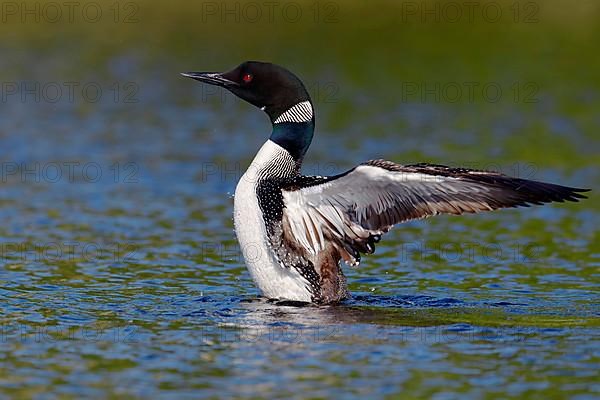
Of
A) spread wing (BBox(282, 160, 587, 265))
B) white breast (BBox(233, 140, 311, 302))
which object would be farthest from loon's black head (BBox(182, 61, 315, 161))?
spread wing (BBox(282, 160, 587, 265))

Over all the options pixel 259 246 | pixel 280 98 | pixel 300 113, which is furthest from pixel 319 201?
pixel 280 98

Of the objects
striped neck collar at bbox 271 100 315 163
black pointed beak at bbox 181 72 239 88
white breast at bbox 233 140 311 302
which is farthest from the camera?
black pointed beak at bbox 181 72 239 88

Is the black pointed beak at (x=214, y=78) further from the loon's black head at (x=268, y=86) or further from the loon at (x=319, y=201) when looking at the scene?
the loon at (x=319, y=201)

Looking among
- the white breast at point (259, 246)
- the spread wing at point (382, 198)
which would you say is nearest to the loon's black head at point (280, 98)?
the white breast at point (259, 246)

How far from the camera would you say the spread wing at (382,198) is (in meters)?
8.65

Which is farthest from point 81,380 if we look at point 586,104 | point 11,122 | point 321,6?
point 321,6

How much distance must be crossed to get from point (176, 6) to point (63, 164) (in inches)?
479

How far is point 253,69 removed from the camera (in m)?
9.87

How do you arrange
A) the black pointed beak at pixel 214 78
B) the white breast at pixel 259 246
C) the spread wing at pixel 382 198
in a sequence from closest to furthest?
the spread wing at pixel 382 198, the white breast at pixel 259 246, the black pointed beak at pixel 214 78

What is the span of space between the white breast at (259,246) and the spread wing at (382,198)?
22cm

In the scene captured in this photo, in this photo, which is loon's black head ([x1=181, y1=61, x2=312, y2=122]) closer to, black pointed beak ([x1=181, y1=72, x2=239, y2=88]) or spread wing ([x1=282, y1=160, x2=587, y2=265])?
black pointed beak ([x1=181, y1=72, x2=239, y2=88])

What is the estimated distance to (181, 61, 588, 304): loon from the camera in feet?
28.7

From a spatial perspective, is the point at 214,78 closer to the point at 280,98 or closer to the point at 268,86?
the point at 268,86

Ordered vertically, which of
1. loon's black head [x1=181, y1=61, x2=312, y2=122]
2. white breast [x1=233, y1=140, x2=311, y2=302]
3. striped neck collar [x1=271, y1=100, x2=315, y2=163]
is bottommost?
white breast [x1=233, y1=140, x2=311, y2=302]
